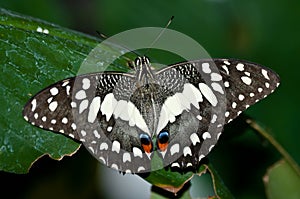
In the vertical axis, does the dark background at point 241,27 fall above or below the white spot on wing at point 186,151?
below

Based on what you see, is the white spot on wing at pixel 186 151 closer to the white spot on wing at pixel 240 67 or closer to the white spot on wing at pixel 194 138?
the white spot on wing at pixel 194 138

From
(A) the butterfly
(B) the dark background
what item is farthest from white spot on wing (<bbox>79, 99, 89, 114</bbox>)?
(B) the dark background

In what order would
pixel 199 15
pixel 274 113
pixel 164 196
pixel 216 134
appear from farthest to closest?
pixel 199 15, pixel 274 113, pixel 164 196, pixel 216 134

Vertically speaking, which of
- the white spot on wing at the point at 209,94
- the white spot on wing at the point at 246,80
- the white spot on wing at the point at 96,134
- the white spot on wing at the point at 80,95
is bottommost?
the white spot on wing at the point at 96,134

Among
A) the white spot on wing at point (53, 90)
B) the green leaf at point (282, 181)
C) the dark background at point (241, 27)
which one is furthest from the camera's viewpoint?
the dark background at point (241, 27)

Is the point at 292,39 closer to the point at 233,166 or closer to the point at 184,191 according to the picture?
the point at 233,166

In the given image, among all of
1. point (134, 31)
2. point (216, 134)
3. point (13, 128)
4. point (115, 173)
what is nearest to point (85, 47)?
point (13, 128)

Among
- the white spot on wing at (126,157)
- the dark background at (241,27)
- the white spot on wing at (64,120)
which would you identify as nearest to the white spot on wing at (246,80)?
the white spot on wing at (126,157)

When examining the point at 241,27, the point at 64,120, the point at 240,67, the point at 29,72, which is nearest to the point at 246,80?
the point at 240,67
